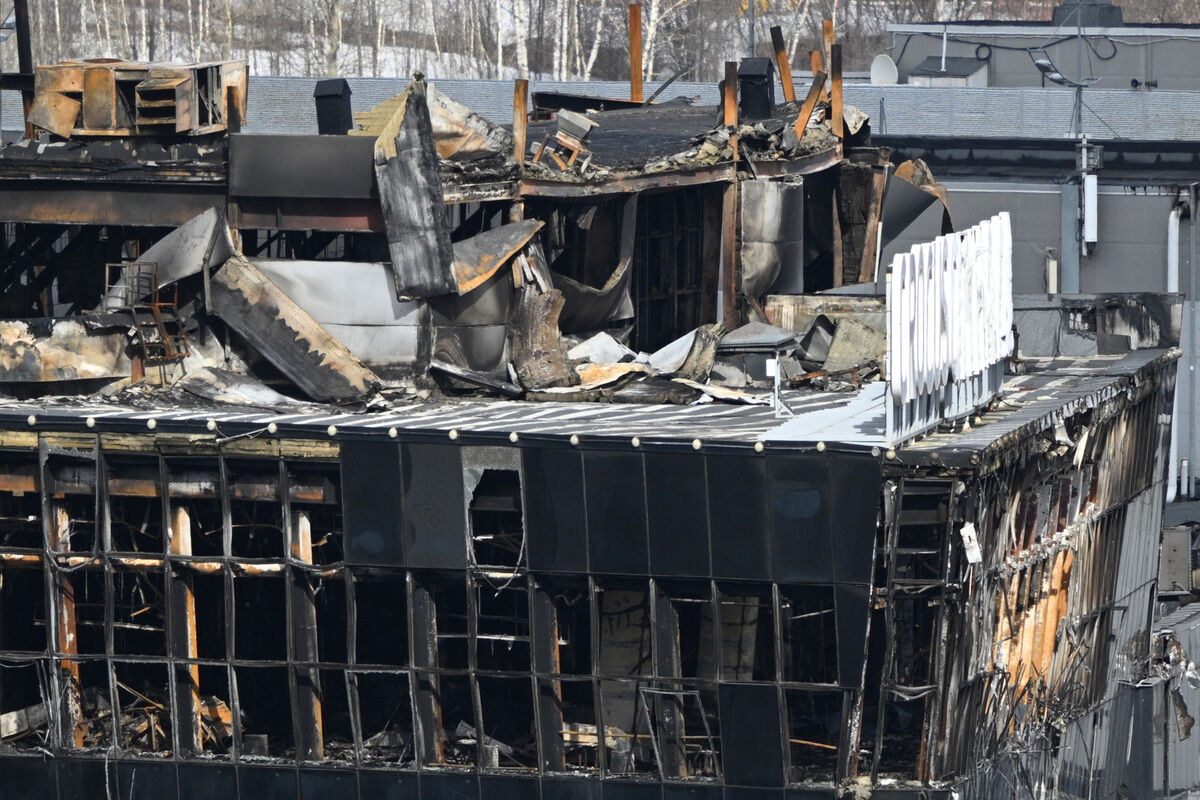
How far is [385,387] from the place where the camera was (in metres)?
41.4

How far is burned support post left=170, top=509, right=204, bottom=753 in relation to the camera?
37125 millimetres

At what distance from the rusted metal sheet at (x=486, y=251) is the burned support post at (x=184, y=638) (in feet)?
25.1

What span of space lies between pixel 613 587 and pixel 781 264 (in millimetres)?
13938

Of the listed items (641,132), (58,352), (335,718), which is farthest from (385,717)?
(641,132)

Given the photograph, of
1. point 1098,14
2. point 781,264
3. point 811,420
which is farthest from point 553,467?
point 1098,14

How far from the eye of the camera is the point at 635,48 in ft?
177

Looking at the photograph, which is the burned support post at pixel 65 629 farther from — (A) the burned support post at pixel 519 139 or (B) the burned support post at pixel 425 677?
(A) the burned support post at pixel 519 139

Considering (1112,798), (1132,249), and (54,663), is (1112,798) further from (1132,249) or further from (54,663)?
(1132,249)

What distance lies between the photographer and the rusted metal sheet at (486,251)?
41.7m

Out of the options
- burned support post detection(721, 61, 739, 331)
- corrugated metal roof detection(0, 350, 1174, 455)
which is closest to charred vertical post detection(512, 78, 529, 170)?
burned support post detection(721, 61, 739, 331)

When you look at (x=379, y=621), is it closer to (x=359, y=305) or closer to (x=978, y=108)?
(x=359, y=305)

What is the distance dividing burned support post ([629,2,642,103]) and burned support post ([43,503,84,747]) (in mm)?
19320

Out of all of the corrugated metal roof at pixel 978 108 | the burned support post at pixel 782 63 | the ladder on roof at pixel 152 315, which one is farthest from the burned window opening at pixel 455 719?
the corrugated metal roof at pixel 978 108

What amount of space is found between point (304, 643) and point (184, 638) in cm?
228
